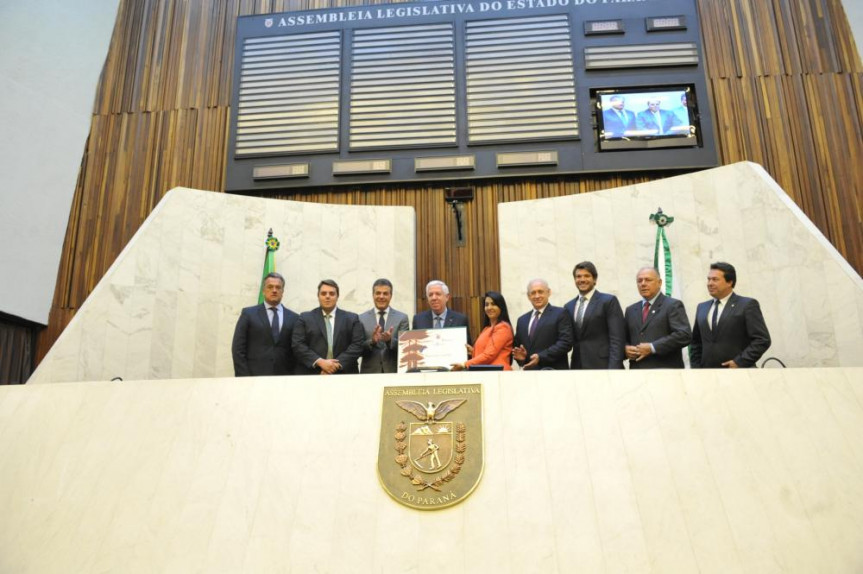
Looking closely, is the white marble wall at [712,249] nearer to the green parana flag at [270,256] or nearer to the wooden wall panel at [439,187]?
the wooden wall panel at [439,187]

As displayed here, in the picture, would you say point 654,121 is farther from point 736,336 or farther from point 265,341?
point 265,341

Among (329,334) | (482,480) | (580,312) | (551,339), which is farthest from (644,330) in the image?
(329,334)

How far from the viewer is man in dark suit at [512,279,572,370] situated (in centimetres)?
420

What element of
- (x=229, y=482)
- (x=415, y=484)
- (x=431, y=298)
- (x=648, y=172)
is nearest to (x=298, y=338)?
(x=431, y=298)

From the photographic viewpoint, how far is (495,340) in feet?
13.9

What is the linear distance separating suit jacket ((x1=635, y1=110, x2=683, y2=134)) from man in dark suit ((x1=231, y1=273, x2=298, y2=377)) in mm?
3530

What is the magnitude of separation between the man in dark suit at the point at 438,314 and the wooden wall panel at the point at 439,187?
1.62 meters

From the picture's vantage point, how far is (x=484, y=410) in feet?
11.6

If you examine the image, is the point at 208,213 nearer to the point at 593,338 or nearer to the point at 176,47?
the point at 176,47

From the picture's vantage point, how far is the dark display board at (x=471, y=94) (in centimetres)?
647

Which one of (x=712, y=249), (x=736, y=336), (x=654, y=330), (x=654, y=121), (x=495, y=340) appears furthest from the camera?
(x=654, y=121)

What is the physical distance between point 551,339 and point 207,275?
285 centimetres

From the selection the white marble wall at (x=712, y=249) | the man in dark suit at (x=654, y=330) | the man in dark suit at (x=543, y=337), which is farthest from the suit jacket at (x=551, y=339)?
the white marble wall at (x=712, y=249)

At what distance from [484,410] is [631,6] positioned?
186 inches
